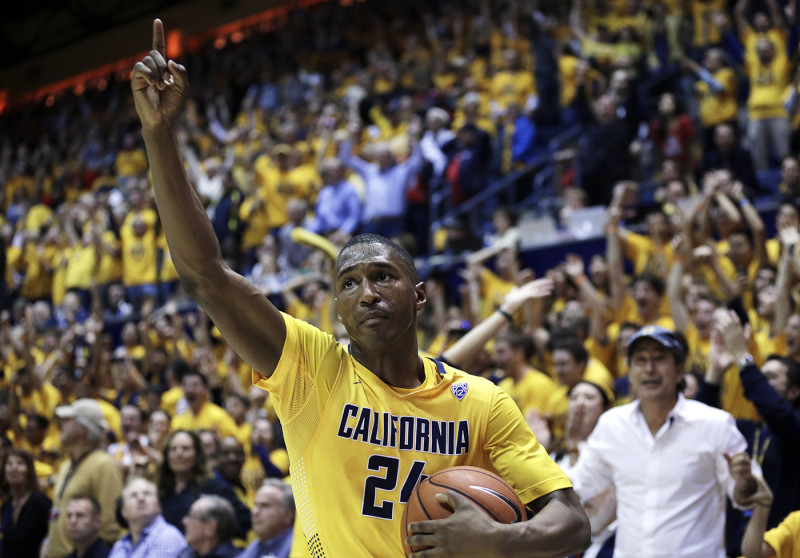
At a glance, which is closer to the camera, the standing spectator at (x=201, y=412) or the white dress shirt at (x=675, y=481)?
the white dress shirt at (x=675, y=481)

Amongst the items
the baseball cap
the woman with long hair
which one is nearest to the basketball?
the woman with long hair

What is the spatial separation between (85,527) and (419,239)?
5871 millimetres

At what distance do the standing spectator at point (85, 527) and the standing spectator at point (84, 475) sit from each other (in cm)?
26

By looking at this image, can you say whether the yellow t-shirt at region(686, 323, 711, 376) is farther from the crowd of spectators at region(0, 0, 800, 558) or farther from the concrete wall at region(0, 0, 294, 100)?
the concrete wall at region(0, 0, 294, 100)

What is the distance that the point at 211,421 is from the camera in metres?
7.56

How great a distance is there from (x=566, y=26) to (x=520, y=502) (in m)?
11.6

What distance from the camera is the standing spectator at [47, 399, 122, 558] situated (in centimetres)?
633

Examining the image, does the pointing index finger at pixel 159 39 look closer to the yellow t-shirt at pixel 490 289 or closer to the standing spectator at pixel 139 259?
the yellow t-shirt at pixel 490 289

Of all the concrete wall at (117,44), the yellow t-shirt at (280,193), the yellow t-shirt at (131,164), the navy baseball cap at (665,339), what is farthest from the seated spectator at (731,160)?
the concrete wall at (117,44)

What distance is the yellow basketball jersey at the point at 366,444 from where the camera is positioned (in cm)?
225

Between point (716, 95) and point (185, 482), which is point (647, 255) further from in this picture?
point (185, 482)

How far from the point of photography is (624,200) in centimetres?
825

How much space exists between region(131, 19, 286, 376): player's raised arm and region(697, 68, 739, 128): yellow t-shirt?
885 cm

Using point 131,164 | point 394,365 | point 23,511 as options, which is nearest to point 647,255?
point 23,511
